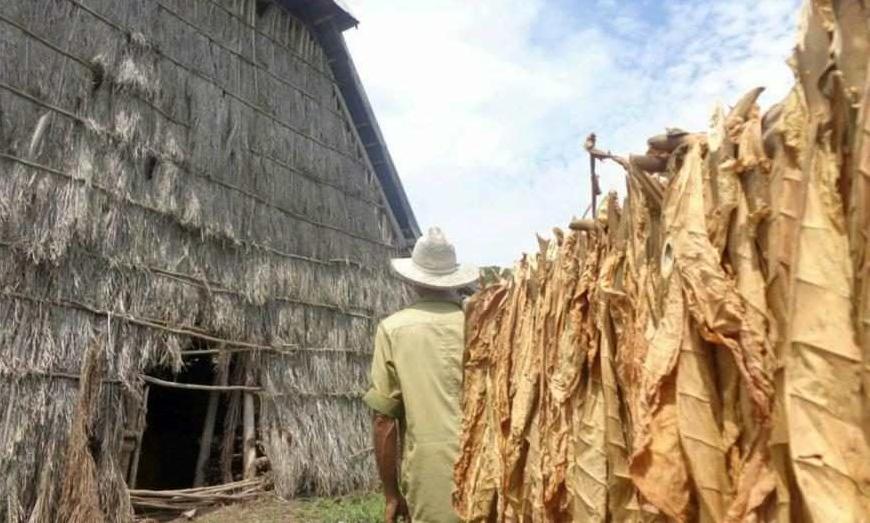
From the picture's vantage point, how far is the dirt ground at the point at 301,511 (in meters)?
7.07

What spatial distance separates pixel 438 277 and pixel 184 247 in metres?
4.98

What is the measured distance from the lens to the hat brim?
3.11 meters

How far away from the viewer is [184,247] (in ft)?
24.4

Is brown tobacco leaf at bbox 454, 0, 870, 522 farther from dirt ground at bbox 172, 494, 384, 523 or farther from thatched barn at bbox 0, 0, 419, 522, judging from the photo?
dirt ground at bbox 172, 494, 384, 523

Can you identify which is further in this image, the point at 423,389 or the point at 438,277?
the point at 438,277

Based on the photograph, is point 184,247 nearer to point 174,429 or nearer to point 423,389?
point 174,429

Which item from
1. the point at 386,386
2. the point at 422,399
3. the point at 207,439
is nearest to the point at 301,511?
the point at 207,439

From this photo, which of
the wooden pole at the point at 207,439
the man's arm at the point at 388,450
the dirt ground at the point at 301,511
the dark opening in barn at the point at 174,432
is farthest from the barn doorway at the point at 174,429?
the man's arm at the point at 388,450

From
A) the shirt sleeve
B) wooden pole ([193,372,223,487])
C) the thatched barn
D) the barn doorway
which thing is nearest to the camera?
the shirt sleeve

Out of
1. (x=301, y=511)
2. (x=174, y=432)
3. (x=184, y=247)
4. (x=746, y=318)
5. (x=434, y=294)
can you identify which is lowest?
(x=301, y=511)

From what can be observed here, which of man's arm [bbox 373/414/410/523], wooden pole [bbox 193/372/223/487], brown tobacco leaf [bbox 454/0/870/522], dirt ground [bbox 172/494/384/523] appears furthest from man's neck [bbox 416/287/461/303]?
wooden pole [bbox 193/372/223/487]

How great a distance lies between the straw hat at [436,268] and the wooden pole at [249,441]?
18.5 ft

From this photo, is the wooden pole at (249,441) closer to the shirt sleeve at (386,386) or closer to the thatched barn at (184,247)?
the thatched barn at (184,247)

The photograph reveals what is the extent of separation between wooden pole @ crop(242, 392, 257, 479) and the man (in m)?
5.43
